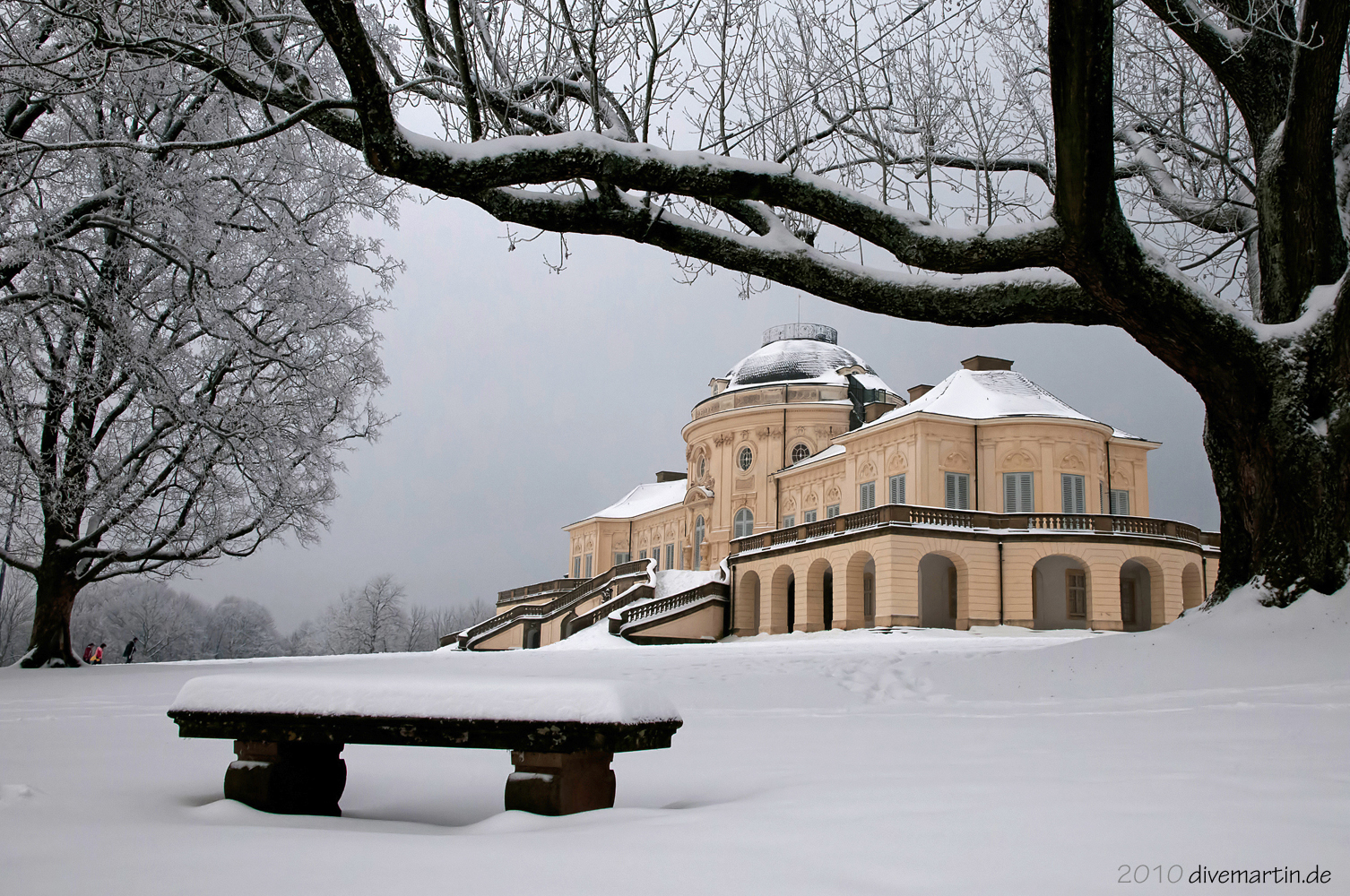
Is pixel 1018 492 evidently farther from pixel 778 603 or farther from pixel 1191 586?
pixel 778 603

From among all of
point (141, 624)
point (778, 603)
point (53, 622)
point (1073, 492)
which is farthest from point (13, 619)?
point (1073, 492)

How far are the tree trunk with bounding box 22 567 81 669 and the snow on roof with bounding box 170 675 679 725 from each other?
16.3m

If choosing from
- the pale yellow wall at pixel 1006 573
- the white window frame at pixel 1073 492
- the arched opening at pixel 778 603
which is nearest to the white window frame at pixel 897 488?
the pale yellow wall at pixel 1006 573

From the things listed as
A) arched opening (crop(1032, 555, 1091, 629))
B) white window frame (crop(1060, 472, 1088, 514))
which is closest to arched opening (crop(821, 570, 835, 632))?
arched opening (crop(1032, 555, 1091, 629))

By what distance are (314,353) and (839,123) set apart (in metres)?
10.6

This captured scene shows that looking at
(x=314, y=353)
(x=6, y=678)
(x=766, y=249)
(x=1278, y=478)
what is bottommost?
(x=6, y=678)

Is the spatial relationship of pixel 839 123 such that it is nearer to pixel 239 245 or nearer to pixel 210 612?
pixel 239 245

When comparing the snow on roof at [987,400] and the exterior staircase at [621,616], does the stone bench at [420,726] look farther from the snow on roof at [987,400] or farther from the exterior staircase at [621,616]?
the snow on roof at [987,400]

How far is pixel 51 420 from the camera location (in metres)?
16.5

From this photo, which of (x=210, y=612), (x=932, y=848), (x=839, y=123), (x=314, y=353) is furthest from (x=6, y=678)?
(x=210, y=612)

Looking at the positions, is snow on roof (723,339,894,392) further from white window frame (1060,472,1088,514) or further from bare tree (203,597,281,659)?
bare tree (203,597,281,659)

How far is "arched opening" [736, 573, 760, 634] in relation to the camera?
1447 inches

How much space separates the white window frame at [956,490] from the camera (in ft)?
113

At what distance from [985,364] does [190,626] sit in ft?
243
